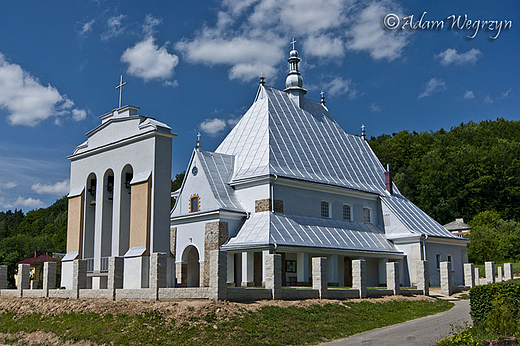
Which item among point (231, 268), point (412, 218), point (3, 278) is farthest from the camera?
point (412, 218)

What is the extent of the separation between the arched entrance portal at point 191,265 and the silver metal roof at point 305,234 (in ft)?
11.2

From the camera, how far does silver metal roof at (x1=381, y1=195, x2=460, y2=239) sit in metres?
37.4

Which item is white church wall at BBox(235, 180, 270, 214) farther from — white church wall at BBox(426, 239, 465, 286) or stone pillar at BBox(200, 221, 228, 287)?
white church wall at BBox(426, 239, 465, 286)

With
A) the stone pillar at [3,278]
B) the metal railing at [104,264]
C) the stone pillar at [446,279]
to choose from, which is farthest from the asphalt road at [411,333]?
the stone pillar at [3,278]

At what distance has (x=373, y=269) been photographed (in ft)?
120

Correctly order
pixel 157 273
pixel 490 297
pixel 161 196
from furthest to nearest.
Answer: pixel 161 196 → pixel 157 273 → pixel 490 297

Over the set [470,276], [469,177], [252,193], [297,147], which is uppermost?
[469,177]

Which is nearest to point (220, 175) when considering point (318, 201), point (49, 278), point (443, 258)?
point (318, 201)

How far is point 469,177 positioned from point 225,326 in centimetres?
6728

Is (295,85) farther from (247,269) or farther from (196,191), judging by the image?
(247,269)

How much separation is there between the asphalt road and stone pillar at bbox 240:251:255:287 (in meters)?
10.4

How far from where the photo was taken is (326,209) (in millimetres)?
34969

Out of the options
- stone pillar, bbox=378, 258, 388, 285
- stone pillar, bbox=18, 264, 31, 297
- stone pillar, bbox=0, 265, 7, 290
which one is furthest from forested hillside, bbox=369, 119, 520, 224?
stone pillar, bbox=18, 264, 31, 297

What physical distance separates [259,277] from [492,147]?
5799 cm
